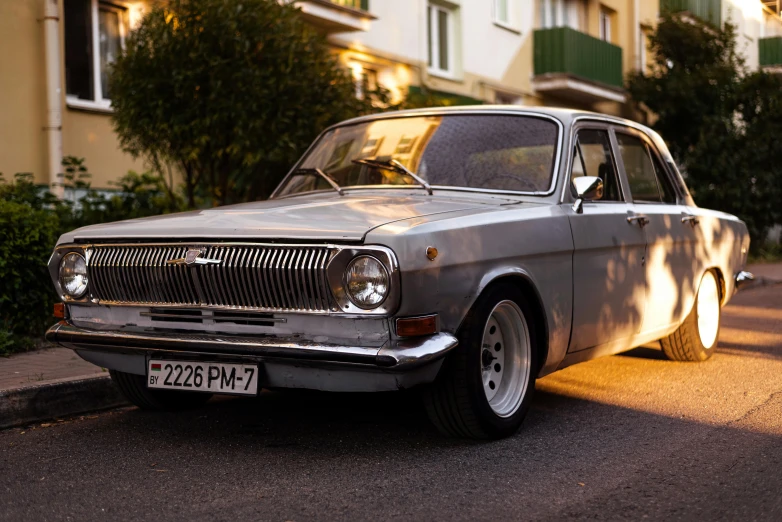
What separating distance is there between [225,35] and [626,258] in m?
5.05

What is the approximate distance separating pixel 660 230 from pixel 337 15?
11218 mm

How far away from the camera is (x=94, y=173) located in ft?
43.5

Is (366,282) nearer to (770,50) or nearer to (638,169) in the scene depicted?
(638,169)

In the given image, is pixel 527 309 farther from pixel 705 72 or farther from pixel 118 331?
pixel 705 72

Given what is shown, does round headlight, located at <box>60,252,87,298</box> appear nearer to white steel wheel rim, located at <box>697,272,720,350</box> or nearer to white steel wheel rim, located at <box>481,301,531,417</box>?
white steel wheel rim, located at <box>481,301,531,417</box>

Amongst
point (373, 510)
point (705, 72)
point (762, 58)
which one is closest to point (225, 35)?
point (373, 510)

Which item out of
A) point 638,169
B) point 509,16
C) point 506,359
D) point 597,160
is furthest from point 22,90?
point 509,16

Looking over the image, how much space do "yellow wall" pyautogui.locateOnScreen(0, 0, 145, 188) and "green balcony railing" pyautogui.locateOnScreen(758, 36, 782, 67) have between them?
30.2m

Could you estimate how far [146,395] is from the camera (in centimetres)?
571

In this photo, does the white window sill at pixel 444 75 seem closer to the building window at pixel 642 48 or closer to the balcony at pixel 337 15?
the balcony at pixel 337 15

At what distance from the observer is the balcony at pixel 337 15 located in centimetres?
1625

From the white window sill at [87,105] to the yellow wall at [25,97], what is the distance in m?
0.07

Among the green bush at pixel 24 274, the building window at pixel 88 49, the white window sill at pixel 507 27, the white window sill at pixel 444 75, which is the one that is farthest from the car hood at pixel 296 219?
the white window sill at pixel 507 27

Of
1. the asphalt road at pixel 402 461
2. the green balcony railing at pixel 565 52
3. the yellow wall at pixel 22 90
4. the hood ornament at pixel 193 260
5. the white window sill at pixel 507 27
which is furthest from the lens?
the green balcony railing at pixel 565 52
